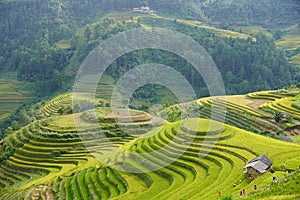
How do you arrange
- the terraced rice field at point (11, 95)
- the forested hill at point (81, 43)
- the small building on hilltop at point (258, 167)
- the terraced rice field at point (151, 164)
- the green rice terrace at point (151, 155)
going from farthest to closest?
1. the forested hill at point (81, 43)
2. the terraced rice field at point (11, 95)
3. the terraced rice field at point (151, 164)
4. the green rice terrace at point (151, 155)
5. the small building on hilltop at point (258, 167)

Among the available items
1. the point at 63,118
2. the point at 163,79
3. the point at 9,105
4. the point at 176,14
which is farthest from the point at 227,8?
the point at 63,118

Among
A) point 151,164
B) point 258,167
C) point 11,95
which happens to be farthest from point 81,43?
point 258,167

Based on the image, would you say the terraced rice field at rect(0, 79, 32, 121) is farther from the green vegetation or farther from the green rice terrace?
the green rice terrace

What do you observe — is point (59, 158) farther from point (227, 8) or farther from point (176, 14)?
point (227, 8)

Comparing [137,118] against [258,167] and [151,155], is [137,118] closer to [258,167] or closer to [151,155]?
[151,155]

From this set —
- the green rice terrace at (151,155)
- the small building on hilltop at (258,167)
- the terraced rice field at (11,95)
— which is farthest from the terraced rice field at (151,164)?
the terraced rice field at (11,95)

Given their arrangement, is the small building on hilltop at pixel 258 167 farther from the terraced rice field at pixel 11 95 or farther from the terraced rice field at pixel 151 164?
the terraced rice field at pixel 11 95
